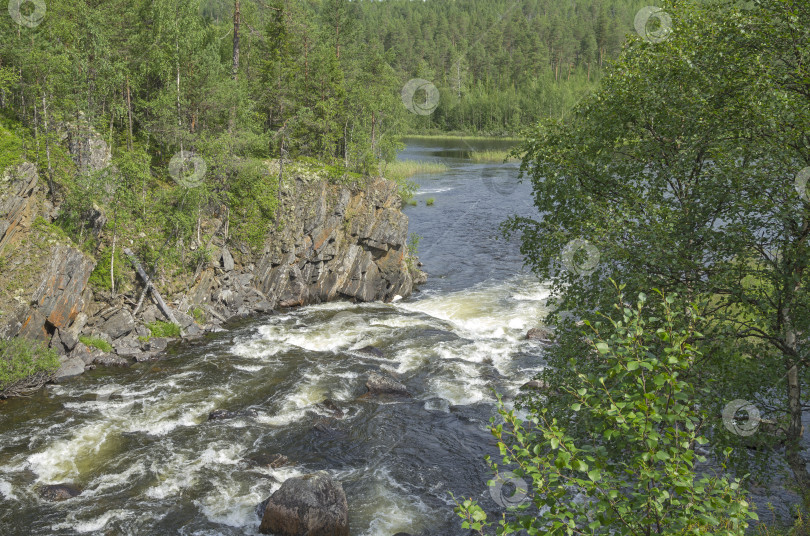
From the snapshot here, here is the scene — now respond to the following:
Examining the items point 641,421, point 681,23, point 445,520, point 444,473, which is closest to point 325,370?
point 444,473

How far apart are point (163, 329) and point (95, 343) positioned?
322 centimetres

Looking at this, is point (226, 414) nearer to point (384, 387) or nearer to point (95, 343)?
point (384, 387)

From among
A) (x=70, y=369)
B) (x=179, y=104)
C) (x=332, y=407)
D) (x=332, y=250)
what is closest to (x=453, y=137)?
(x=332, y=250)

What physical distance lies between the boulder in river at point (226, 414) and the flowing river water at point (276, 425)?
274 mm

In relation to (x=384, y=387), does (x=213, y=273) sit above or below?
above

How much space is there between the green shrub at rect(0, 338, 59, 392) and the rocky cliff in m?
0.86

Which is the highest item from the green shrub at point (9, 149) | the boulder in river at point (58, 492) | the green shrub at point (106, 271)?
the green shrub at point (9, 149)

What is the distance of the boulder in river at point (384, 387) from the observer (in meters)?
23.1

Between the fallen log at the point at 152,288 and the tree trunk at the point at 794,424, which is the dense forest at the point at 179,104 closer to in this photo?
the fallen log at the point at 152,288

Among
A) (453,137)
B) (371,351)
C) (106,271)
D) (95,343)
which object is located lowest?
(371,351)

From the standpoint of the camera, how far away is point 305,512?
1426 cm

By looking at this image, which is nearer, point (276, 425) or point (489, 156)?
point (276, 425)

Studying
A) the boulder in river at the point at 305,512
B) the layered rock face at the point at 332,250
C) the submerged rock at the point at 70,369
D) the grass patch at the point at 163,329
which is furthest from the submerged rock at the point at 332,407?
the layered rock face at the point at 332,250

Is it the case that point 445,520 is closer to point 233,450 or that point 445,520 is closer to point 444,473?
point 444,473
